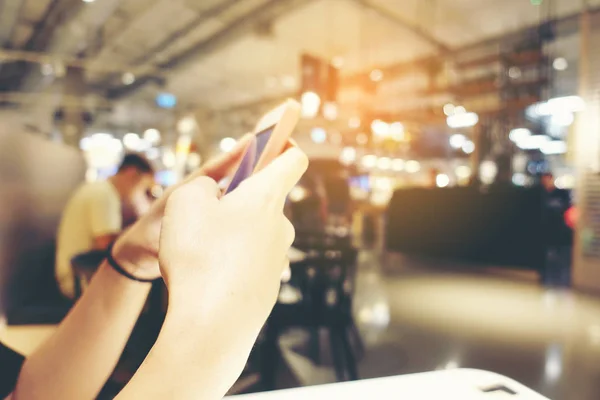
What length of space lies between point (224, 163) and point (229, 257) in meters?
0.26

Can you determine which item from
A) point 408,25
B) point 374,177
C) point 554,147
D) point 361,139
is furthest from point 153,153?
point 554,147

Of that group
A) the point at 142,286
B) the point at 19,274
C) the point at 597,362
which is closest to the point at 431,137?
the point at 597,362

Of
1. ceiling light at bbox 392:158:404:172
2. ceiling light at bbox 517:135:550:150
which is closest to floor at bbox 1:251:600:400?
ceiling light at bbox 517:135:550:150

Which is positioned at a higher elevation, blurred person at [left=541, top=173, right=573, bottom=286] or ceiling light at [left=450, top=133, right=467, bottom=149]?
ceiling light at [left=450, top=133, right=467, bottom=149]

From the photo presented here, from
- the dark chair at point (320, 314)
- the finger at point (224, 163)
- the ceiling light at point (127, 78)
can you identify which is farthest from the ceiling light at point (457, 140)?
the finger at point (224, 163)

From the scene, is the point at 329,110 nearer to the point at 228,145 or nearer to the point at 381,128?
the point at 381,128

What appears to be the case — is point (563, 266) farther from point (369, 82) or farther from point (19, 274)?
point (19, 274)

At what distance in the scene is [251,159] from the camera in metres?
0.57

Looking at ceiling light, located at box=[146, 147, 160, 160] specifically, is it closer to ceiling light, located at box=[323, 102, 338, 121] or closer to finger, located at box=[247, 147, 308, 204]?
ceiling light, located at box=[323, 102, 338, 121]

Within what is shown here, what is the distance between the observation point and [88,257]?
182 centimetres

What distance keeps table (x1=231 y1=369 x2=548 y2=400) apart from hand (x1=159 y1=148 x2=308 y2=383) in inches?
14.4

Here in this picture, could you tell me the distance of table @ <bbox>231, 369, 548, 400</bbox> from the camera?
737 mm

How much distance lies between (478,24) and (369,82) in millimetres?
2043

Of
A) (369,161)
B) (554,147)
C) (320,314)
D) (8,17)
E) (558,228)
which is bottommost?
(320,314)
